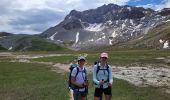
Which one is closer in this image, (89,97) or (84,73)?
(84,73)

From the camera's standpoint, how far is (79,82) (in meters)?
18.2

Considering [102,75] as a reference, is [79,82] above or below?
below

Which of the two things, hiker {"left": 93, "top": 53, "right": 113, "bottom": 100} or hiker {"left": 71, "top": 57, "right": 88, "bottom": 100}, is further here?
hiker {"left": 93, "top": 53, "right": 113, "bottom": 100}

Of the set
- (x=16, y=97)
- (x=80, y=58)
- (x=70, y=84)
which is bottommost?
(x=16, y=97)

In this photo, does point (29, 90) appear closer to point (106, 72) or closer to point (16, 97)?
point (16, 97)

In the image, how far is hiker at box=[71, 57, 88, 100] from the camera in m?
18.2

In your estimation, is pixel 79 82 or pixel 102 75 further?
pixel 102 75

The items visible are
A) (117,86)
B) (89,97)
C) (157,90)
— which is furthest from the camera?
(117,86)

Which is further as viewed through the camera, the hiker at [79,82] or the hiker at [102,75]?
the hiker at [102,75]

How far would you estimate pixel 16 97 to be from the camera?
31.1 m

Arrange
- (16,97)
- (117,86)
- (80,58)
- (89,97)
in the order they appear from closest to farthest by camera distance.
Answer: (80,58) < (89,97) < (16,97) < (117,86)

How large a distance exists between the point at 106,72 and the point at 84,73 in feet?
3.16

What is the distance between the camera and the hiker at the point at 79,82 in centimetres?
1817

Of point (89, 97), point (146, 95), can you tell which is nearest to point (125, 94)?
point (146, 95)
